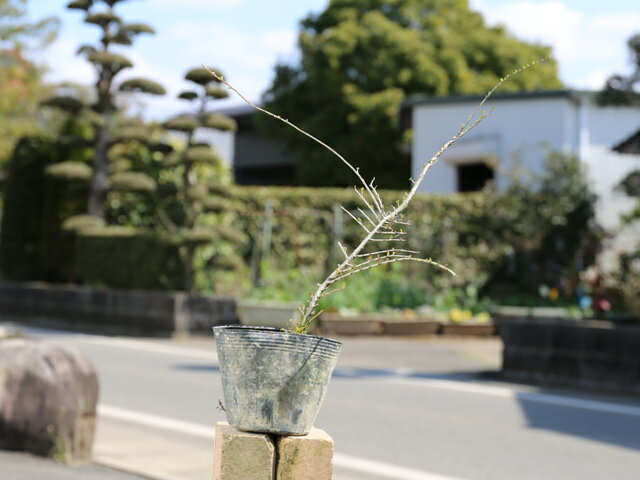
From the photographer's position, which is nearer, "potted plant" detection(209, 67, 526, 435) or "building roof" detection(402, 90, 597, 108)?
"potted plant" detection(209, 67, 526, 435)

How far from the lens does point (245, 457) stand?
4082mm

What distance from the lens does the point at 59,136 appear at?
23.6 m

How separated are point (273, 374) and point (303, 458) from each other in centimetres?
36

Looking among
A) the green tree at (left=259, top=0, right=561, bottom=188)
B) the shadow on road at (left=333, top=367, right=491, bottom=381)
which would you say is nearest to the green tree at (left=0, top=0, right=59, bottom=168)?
the green tree at (left=259, top=0, right=561, bottom=188)

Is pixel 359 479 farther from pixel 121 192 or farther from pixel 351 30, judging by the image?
pixel 351 30

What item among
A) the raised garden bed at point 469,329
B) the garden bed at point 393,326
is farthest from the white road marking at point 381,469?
the raised garden bed at point 469,329

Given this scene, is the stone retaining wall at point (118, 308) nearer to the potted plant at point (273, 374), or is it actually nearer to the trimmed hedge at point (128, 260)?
the trimmed hedge at point (128, 260)

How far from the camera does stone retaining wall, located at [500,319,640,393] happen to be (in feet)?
42.8

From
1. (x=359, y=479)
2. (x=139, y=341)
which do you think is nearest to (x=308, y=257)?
(x=139, y=341)

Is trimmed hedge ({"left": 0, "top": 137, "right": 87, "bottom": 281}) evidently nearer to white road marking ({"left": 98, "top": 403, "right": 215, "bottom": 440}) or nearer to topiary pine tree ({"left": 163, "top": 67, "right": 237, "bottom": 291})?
topiary pine tree ({"left": 163, "top": 67, "right": 237, "bottom": 291})

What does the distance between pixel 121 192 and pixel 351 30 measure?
67.8 feet

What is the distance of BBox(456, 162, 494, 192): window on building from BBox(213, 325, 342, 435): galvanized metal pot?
86.1 ft

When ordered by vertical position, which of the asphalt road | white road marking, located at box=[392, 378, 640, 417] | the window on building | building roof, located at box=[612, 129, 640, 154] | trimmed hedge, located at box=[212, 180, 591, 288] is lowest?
the asphalt road

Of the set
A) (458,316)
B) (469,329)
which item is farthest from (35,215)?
(469,329)
